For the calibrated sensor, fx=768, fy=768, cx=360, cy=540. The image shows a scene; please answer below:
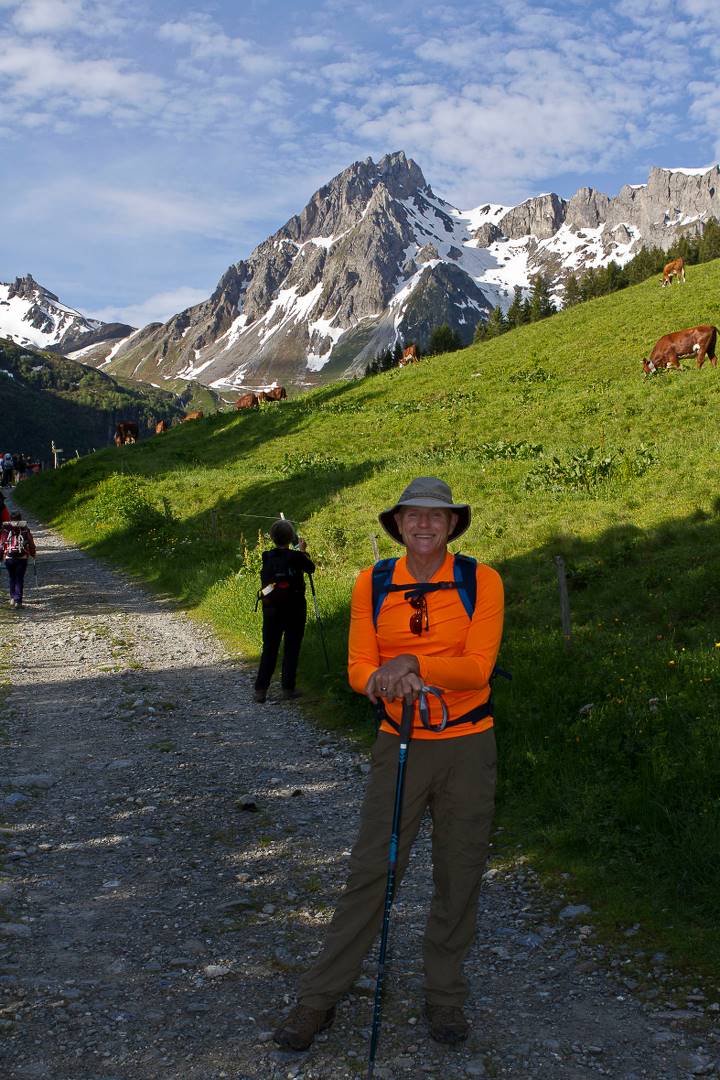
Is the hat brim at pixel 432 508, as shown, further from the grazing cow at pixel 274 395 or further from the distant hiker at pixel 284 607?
the grazing cow at pixel 274 395

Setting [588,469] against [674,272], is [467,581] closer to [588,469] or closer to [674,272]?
[588,469]

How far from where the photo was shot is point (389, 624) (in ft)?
14.1

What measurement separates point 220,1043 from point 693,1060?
2471 millimetres

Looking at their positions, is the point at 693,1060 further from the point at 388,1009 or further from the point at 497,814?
the point at 497,814

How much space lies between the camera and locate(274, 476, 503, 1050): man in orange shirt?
166 inches

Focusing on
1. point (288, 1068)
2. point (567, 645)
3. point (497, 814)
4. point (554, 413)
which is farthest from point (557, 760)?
point (554, 413)

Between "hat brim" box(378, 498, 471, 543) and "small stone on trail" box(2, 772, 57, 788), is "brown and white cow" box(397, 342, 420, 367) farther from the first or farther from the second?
"hat brim" box(378, 498, 471, 543)

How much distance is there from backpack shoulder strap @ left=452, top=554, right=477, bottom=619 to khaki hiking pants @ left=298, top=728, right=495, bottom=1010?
747 millimetres

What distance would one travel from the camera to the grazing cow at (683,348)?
29391 mm

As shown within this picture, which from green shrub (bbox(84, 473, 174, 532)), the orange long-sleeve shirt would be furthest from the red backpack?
the orange long-sleeve shirt

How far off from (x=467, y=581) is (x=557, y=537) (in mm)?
11826

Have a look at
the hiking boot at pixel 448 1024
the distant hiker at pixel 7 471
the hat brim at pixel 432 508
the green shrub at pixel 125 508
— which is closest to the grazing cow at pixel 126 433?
the distant hiker at pixel 7 471

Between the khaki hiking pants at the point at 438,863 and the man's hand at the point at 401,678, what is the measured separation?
47 cm

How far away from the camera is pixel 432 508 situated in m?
4.30
